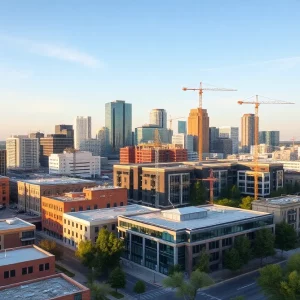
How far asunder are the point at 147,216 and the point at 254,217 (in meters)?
12.0

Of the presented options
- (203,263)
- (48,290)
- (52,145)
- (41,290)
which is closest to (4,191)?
(203,263)

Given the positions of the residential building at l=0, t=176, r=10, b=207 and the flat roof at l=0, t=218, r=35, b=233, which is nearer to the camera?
the flat roof at l=0, t=218, r=35, b=233

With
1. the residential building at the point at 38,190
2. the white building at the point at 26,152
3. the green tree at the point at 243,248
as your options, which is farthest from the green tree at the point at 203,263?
the white building at the point at 26,152

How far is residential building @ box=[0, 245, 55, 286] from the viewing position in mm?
31062

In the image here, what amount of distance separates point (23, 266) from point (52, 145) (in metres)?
148

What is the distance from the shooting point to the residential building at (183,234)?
129 ft

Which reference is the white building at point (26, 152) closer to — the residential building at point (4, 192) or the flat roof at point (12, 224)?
the residential building at point (4, 192)

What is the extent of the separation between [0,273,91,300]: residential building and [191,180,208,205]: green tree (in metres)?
47.0

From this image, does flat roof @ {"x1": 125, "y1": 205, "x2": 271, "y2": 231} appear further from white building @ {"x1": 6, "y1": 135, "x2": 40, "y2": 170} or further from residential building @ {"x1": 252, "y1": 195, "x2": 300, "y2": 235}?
white building @ {"x1": 6, "y1": 135, "x2": 40, "y2": 170}

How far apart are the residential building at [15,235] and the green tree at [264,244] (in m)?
24.7

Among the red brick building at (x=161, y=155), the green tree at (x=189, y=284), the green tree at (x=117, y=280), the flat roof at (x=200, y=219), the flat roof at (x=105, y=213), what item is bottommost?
the green tree at (x=117, y=280)

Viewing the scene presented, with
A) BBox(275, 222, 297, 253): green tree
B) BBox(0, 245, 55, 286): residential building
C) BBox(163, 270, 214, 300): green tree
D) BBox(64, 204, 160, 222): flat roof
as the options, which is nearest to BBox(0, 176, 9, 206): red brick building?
BBox(64, 204, 160, 222): flat roof

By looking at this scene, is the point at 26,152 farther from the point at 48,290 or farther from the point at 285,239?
the point at 48,290

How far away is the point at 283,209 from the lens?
52.5 m
